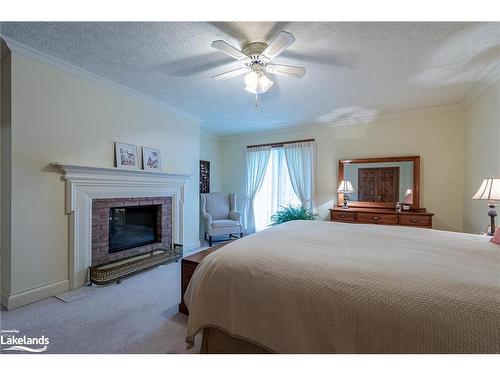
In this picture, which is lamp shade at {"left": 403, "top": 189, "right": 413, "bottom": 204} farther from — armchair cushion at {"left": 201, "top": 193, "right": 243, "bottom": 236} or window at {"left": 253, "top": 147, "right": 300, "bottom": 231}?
armchair cushion at {"left": 201, "top": 193, "right": 243, "bottom": 236}

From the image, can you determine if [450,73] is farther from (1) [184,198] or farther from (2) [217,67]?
(1) [184,198]

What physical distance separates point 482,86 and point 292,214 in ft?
9.91

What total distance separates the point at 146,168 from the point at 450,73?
381 centimetres

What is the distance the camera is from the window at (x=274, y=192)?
4812 mm

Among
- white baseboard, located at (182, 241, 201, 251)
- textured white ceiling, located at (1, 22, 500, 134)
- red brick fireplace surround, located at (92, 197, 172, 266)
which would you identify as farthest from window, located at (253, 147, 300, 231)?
red brick fireplace surround, located at (92, 197, 172, 266)

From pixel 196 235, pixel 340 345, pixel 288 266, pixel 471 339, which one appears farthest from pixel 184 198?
pixel 471 339

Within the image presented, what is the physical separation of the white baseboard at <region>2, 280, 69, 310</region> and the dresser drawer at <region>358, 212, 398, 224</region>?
397cm

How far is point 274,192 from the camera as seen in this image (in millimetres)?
4926

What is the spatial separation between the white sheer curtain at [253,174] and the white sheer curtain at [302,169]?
555mm

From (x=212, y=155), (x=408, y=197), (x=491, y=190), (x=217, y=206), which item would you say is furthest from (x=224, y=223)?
(x=491, y=190)

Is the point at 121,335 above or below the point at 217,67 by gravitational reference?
below

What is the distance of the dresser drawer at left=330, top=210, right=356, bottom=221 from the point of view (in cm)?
375

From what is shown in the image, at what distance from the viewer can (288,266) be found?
1.27 metres

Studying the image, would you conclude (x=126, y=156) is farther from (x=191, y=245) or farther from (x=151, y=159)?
(x=191, y=245)
